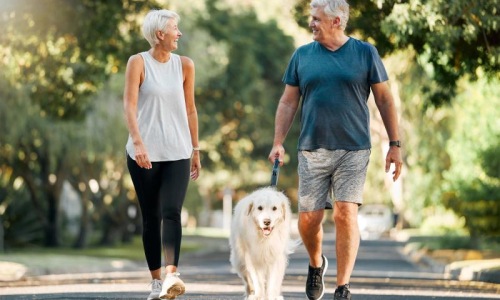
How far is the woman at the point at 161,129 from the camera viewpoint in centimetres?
984

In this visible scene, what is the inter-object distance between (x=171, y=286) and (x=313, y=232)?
1.26 m

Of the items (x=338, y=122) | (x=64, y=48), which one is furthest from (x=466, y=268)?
(x=338, y=122)

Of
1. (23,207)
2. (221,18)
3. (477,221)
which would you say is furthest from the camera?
(221,18)

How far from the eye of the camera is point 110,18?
76.4 ft

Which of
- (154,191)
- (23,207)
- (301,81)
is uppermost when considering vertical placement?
(301,81)

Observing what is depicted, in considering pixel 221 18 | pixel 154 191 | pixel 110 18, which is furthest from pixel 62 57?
pixel 221 18

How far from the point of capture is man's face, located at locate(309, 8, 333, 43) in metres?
9.73

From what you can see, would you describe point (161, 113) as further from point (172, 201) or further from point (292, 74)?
point (292, 74)

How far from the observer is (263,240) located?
992 cm

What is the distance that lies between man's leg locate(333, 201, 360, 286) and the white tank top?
4.20ft

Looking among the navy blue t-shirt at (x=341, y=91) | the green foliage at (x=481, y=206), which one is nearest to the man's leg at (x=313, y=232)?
the navy blue t-shirt at (x=341, y=91)

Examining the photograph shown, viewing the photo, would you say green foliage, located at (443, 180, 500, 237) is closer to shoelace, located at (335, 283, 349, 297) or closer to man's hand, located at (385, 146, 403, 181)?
man's hand, located at (385, 146, 403, 181)

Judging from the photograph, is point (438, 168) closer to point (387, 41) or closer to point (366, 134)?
point (387, 41)

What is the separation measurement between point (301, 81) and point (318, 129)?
405 mm
